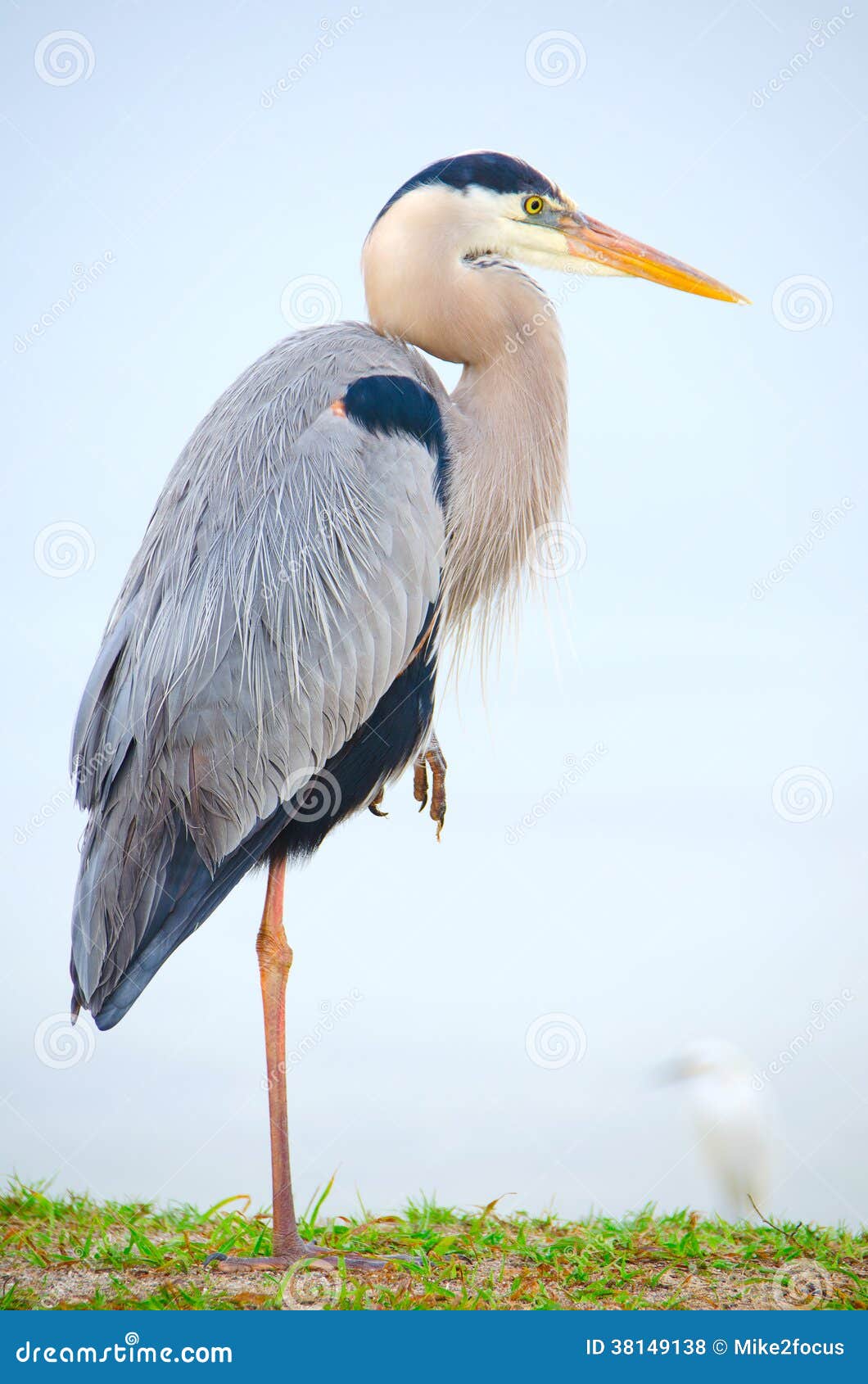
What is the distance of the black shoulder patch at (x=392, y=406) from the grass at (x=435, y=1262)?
2.18m

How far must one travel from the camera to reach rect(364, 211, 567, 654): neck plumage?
146 inches

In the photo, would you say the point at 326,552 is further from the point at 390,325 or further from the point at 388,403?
the point at 390,325

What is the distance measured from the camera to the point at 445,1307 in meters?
2.85

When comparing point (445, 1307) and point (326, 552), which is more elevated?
point (326, 552)

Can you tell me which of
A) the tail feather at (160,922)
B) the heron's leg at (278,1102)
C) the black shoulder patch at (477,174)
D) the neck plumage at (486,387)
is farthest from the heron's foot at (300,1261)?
the black shoulder patch at (477,174)

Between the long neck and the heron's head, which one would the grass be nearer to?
the long neck

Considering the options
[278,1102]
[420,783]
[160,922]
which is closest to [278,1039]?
[278,1102]

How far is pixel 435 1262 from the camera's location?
125 inches

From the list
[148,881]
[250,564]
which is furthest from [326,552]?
[148,881]

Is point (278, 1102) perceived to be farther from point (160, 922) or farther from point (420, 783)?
point (420, 783)

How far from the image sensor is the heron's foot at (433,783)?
395 centimetres

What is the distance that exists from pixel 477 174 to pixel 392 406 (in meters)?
0.87

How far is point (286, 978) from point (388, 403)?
5.52ft

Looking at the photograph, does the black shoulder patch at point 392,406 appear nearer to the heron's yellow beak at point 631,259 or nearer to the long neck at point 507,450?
the long neck at point 507,450
